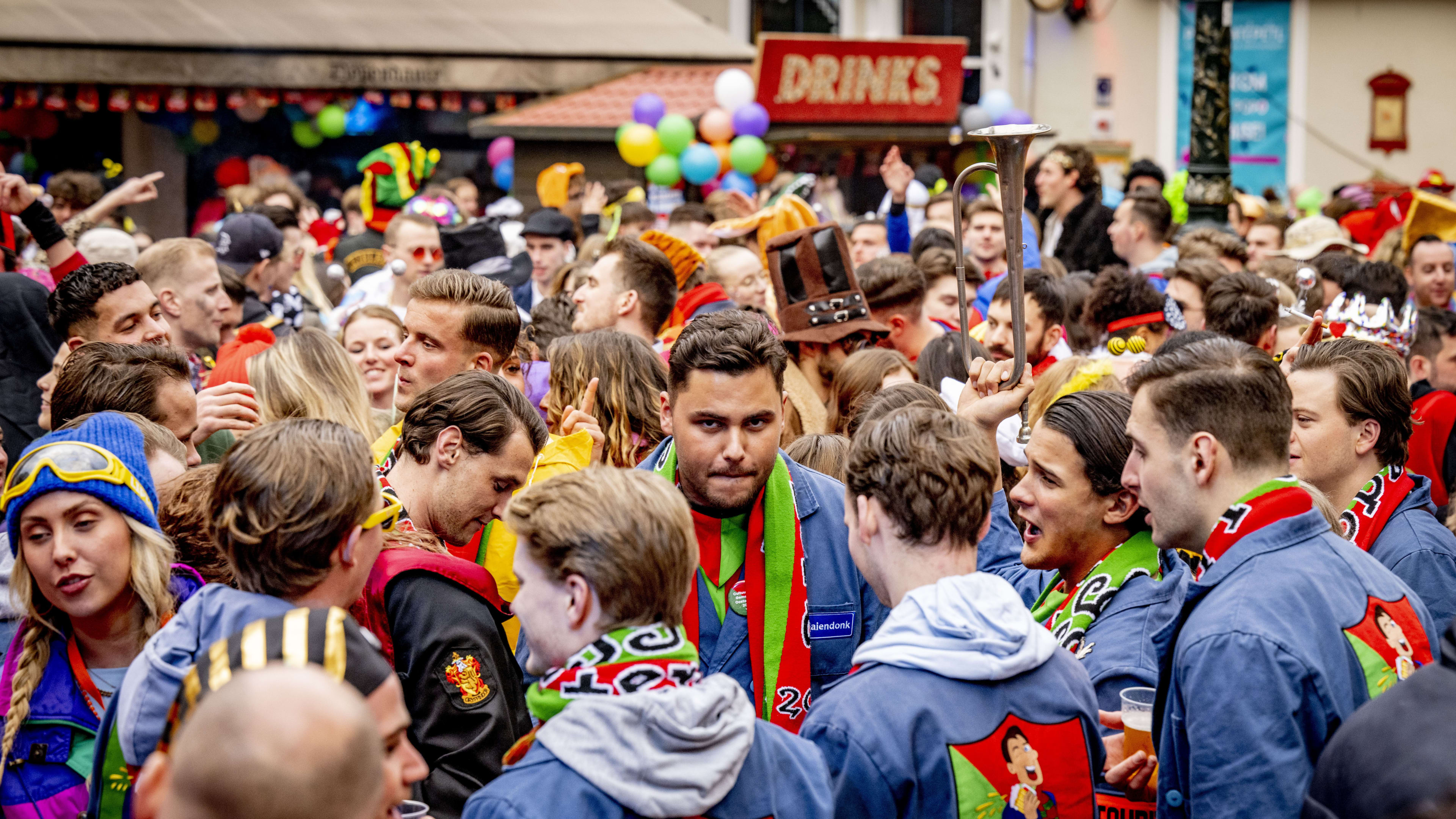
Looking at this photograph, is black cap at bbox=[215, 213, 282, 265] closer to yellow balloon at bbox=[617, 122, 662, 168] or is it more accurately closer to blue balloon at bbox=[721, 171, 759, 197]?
yellow balloon at bbox=[617, 122, 662, 168]

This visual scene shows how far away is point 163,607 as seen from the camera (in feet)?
9.66

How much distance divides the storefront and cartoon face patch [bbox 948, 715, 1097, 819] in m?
14.2

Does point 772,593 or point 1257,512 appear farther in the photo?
point 772,593

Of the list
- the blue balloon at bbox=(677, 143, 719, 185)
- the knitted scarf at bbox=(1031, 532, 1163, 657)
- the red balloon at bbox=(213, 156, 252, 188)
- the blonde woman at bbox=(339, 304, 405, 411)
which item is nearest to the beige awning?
the red balloon at bbox=(213, 156, 252, 188)

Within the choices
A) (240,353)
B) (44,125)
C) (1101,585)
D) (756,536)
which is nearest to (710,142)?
(44,125)

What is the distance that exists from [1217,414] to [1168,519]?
240 mm

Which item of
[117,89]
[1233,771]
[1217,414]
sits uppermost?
[117,89]

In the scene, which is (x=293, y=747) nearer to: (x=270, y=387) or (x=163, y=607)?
(x=163, y=607)

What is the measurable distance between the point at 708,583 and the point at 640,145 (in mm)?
10277

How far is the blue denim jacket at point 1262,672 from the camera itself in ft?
7.60

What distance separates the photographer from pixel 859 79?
1608 centimetres

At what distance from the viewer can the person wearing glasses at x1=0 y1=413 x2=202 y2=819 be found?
2.79 m

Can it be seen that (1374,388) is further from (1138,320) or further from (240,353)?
(240,353)

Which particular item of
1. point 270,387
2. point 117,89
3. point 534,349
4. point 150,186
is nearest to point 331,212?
point 117,89
